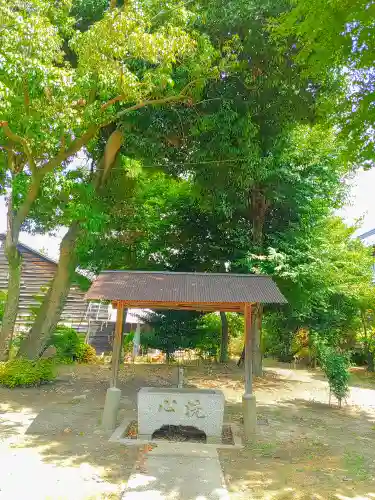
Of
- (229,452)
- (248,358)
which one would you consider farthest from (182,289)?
(229,452)

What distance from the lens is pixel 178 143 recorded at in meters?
13.4

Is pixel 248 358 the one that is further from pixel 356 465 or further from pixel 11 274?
pixel 11 274

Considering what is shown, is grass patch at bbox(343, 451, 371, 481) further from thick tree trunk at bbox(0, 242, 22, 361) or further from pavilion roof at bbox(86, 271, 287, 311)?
thick tree trunk at bbox(0, 242, 22, 361)

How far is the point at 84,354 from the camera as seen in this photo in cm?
1975

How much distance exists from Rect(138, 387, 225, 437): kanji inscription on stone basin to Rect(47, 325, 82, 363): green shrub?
11246mm

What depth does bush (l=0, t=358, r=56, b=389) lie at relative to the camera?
496 inches

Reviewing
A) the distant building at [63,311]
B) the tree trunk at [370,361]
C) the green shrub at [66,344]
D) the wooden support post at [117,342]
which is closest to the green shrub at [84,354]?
the green shrub at [66,344]

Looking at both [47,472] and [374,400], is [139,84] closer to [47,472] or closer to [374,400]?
[47,472]

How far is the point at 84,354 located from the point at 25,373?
7120 millimetres

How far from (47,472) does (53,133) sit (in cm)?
816

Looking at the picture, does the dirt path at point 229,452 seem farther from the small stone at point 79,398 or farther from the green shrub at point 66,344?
the green shrub at point 66,344

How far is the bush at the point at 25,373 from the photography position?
1259 centimetres

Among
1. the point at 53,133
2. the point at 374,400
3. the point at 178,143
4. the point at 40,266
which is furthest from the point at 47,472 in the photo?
the point at 40,266

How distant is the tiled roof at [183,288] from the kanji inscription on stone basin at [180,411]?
1920 mm
